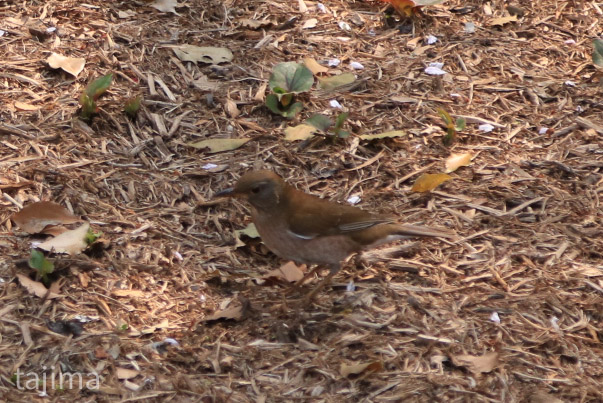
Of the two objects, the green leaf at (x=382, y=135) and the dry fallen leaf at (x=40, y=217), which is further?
the green leaf at (x=382, y=135)

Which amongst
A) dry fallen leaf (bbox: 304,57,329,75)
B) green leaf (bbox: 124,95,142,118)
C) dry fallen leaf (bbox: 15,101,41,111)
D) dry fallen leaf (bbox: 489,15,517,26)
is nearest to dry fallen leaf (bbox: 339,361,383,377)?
green leaf (bbox: 124,95,142,118)

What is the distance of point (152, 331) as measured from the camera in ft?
15.1

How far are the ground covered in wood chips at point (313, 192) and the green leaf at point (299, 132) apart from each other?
0.11 m

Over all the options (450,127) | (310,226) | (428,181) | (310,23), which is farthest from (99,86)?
→ (450,127)

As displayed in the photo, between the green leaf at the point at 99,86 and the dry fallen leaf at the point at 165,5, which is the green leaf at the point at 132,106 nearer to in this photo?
the green leaf at the point at 99,86

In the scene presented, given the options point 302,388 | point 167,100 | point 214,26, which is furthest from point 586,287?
point 214,26

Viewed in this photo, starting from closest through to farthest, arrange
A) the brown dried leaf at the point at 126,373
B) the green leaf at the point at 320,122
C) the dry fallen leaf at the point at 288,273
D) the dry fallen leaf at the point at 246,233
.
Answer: the brown dried leaf at the point at 126,373, the dry fallen leaf at the point at 288,273, the dry fallen leaf at the point at 246,233, the green leaf at the point at 320,122

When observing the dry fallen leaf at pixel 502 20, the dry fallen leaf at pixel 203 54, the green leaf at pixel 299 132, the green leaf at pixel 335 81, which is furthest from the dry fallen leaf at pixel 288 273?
the dry fallen leaf at pixel 502 20

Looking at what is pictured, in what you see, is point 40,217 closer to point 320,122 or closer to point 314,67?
point 320,122

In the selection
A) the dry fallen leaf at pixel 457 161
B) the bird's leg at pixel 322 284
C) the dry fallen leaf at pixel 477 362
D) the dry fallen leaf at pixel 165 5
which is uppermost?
the dry fallen leaf at pixel 165 5

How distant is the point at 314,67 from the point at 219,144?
1.08 meters

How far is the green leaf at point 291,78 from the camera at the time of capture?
20.3 feet

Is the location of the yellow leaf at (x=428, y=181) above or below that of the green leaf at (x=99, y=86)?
below

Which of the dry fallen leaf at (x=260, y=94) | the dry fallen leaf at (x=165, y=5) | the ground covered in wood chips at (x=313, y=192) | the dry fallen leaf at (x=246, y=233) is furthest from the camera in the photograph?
the dry fallen leaf at (x=165, y=5)
